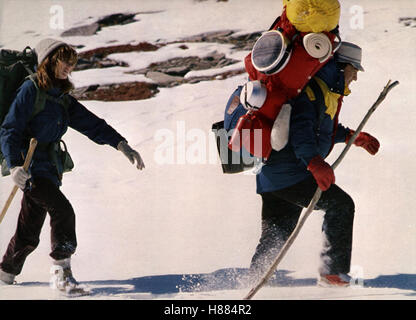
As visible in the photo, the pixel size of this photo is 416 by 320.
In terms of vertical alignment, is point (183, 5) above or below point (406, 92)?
above

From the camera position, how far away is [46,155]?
4184 millimetres

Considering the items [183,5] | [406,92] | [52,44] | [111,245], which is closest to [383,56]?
[406,92]

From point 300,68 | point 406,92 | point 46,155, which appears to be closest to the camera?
point 300,68

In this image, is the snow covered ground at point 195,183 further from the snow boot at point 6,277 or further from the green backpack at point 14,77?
the green backpack at point 14,77

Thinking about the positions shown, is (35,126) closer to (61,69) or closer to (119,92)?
(61,69)

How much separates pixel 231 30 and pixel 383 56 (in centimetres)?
232

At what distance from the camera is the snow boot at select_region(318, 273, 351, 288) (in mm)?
4164

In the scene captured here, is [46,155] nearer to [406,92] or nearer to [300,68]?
[300,68]

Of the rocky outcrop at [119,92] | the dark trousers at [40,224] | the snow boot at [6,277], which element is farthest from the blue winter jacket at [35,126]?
the rocky outcrop at [119,92]

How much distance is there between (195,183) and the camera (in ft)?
21.1

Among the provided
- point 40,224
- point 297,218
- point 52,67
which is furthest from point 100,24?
point 297,218

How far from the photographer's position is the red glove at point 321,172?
3.77m

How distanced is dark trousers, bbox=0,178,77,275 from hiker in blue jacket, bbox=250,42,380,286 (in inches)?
47.1

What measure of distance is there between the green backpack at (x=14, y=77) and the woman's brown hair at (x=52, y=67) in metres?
0.04
